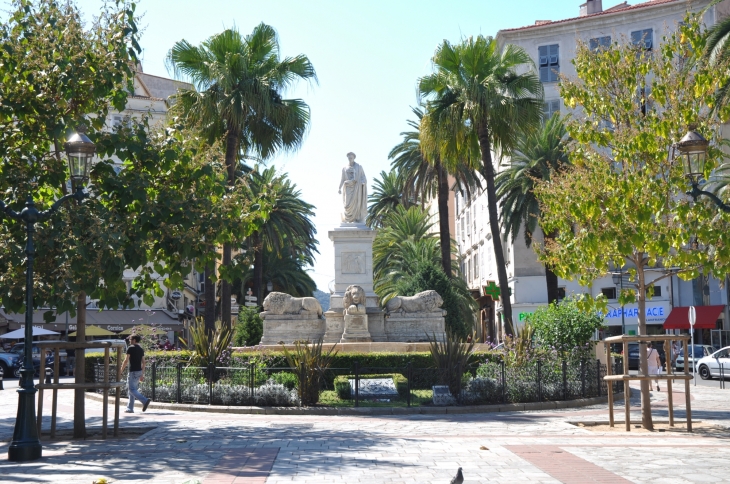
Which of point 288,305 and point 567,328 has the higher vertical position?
point 288,305

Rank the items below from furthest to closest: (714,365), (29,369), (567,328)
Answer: (714,365) < (567,328) < (29,369)

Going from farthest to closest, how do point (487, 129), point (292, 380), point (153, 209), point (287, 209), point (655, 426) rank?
point (287, 209) < point (487, 129) < point (292, 380) < point (655, 426) < point (153, 209)

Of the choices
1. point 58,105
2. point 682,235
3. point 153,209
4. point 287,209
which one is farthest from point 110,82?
point 287,209

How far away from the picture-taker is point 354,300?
26.5m

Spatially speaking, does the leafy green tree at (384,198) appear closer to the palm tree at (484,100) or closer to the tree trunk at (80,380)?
the palm tree at (484,100)

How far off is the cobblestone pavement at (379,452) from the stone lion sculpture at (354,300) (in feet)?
30.6

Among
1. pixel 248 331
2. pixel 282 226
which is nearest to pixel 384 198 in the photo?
pixel 282 226

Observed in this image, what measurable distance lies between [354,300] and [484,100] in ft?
26.2

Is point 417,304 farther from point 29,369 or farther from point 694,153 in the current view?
point 29,369

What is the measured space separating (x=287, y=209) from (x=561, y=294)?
16548 mm

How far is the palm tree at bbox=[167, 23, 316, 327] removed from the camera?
29.3m

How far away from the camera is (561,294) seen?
2023 inches

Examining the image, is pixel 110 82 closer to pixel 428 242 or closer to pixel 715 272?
pixel 715 272

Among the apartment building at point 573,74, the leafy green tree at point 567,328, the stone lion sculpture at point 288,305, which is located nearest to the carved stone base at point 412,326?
the stone lion sculpture at point 288,305
